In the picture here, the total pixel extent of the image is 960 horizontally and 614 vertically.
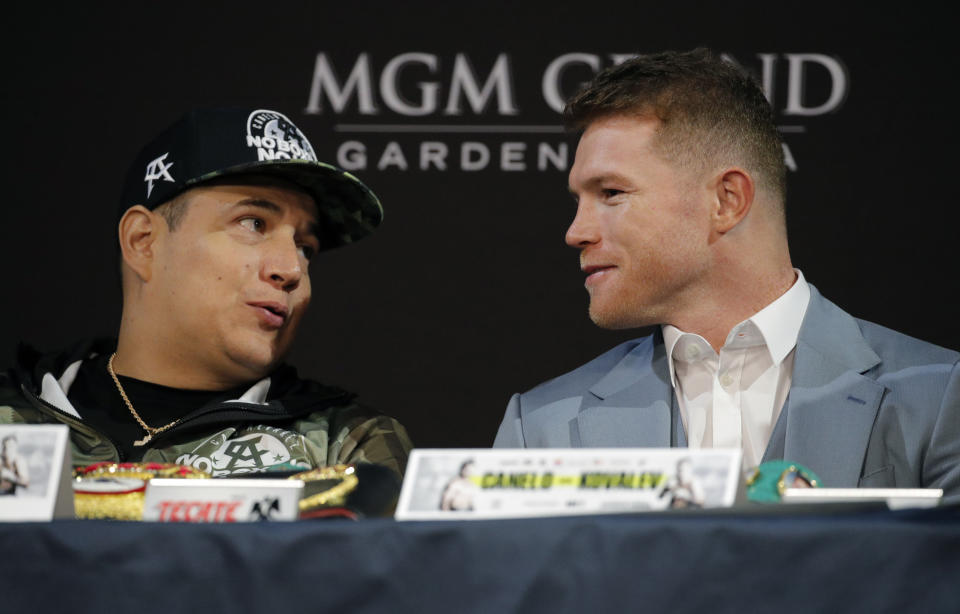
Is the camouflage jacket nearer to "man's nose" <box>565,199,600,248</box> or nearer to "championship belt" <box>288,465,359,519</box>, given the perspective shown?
"man's nose" <box>565,199,600,248</box>

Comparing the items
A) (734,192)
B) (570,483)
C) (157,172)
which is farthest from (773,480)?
(157,172)

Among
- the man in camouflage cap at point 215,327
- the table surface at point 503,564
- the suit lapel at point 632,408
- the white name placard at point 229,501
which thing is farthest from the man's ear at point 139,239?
the table surface at point 503,564

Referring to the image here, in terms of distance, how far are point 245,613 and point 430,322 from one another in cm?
143

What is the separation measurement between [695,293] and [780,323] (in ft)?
0.47

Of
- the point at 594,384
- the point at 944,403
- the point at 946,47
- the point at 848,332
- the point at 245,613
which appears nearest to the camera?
the point at 245,613

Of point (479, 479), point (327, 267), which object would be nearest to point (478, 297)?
point (327, 267)

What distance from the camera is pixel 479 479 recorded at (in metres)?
1.00

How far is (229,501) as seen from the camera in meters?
1.06

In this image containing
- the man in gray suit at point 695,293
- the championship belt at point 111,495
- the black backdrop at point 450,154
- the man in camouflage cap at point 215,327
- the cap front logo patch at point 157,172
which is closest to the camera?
the championship belt at point 111,495

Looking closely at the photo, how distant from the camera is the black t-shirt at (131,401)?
6.20ft

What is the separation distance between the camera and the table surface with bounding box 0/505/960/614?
90 cm

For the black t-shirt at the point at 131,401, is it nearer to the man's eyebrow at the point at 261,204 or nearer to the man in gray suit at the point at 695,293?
the man's eyebrow at the point at 261,204

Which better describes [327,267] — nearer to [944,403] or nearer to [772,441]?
[772,441]

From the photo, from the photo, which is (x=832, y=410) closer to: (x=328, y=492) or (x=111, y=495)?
(x=328, y=492)
